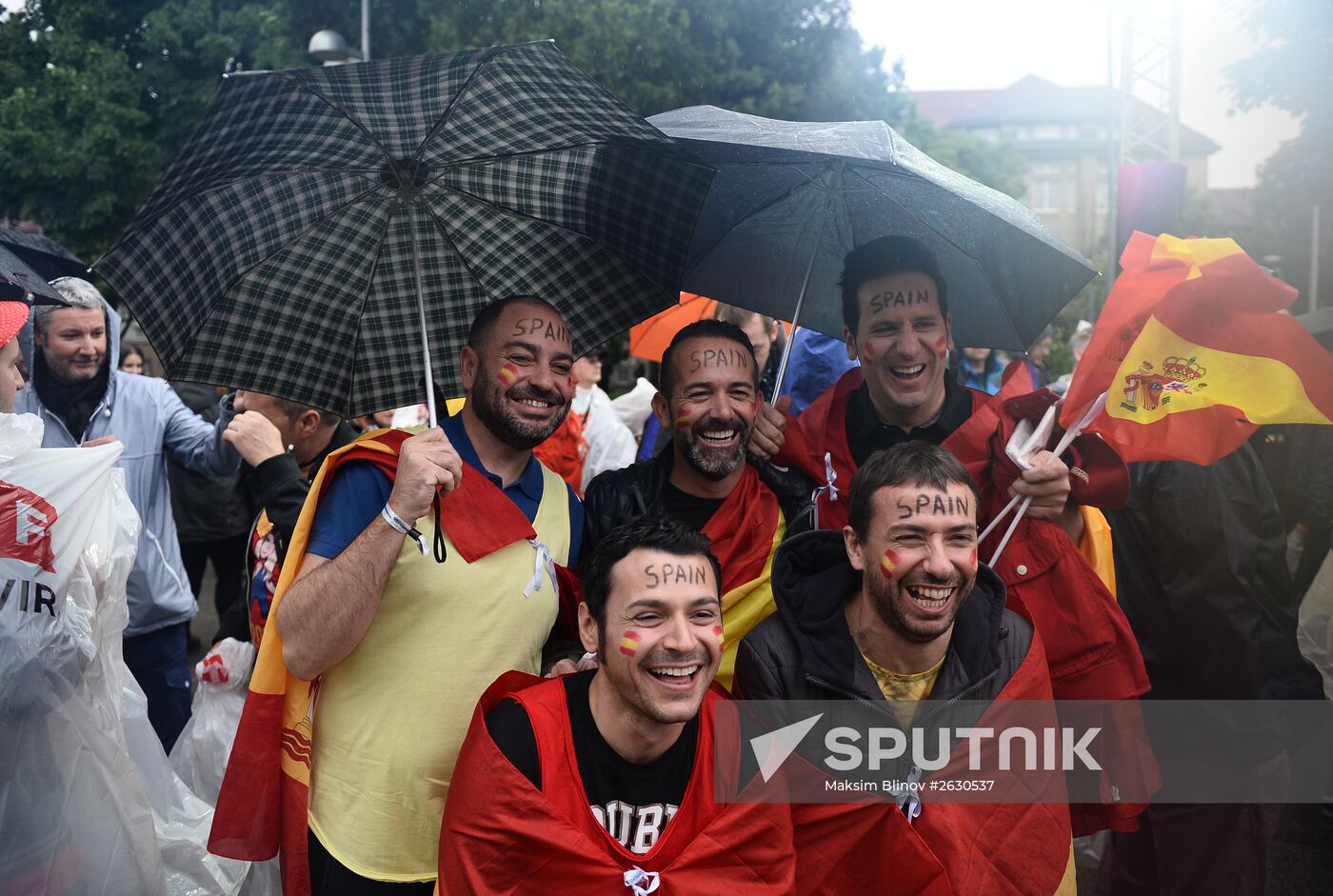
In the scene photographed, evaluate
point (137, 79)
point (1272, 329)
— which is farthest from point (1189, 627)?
point (137, 79)

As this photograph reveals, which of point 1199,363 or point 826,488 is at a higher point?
point 1199,363

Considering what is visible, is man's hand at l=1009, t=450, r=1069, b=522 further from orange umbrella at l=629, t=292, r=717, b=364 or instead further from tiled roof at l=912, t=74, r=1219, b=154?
tiled roof at l=912, t=74, r=1219, b=154

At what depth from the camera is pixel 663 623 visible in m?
2.42

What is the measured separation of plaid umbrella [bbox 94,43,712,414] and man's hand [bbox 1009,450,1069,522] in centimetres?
111

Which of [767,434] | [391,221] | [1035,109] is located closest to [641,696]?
[767,434]

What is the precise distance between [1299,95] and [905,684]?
20206 millimetres

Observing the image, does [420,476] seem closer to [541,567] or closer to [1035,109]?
[541,567]

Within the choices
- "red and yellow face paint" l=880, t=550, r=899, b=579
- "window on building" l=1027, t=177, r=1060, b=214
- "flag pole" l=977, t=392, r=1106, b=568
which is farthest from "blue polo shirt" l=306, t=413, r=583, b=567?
"window on building" l=1027, t=177, r=1060, b=214

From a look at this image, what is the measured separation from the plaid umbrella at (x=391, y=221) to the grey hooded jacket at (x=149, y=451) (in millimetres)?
1511

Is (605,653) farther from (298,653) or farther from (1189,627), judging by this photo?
(1189,627)

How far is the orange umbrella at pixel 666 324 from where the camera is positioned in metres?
4.75

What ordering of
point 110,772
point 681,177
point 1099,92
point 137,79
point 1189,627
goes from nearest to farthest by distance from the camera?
point 681,177 → point 110,772 → point 1189,627 → point 137,79 → point 1099,92

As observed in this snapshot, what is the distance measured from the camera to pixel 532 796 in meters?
2.29

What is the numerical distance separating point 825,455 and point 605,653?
1010 millimetres
